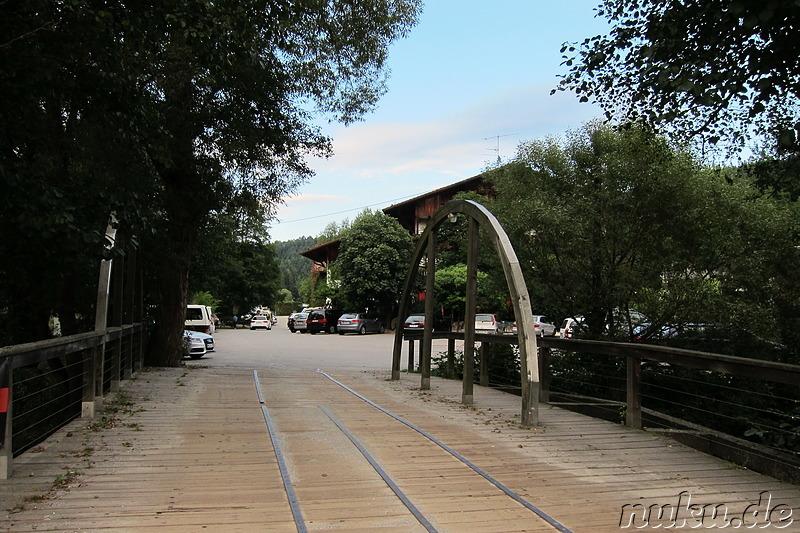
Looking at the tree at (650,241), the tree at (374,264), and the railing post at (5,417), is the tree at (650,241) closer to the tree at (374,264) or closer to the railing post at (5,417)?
the railing post at (5,417)

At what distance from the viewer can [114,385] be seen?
9258 mm

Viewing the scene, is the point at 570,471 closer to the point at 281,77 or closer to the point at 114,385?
the point at 114,385

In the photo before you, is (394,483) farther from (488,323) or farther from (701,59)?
(488,323)

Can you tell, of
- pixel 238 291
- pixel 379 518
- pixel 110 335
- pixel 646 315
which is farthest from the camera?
pixel 238 291

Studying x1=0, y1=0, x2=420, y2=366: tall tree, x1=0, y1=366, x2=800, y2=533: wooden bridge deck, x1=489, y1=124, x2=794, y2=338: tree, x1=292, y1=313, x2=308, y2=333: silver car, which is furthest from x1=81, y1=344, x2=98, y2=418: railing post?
x1=292, y1=313, x2=308, y2=333: silver car

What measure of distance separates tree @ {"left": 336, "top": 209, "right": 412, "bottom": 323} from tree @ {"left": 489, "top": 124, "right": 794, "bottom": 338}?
2973cm

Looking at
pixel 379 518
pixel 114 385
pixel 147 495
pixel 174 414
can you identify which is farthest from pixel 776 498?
pixel 114 385

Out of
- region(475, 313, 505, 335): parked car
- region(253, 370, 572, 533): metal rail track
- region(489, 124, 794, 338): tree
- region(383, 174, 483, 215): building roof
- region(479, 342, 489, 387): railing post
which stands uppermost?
region(383, 174, 483, 215): building roof

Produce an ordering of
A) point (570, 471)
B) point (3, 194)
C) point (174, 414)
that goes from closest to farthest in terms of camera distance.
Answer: point (570, 471) → point (3, 194) → point (174, 414)

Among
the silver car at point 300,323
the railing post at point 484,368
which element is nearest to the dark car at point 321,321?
the silver car at point 300,323

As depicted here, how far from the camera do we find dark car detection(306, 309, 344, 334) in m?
42.8

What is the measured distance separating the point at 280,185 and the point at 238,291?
4839cm

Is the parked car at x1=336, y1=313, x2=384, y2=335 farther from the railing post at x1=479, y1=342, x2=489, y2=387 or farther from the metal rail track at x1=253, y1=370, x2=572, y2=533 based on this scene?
the metal rail track at x1=253, y1=370, x2=572, y2=533

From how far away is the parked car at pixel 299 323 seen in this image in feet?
147
